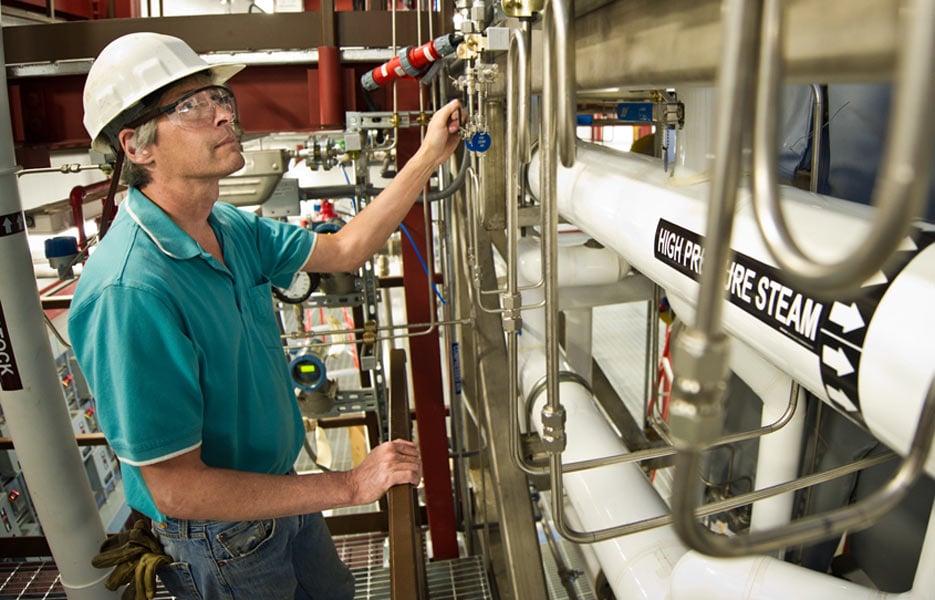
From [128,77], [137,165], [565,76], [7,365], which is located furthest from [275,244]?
[565,76]

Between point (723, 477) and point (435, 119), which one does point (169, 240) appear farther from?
point (723, 477)

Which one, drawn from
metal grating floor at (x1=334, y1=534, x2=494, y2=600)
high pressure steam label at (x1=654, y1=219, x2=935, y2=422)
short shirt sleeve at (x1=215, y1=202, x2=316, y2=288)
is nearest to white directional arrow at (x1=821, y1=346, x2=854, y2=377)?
high pressure steam label at (x1=654, y1=219, x2=935, y2=422)

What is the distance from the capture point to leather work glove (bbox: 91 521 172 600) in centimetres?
136

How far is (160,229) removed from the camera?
121 centimetres

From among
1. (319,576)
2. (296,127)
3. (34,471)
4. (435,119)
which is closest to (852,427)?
(435,119)

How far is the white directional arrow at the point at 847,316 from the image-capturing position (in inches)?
22.2

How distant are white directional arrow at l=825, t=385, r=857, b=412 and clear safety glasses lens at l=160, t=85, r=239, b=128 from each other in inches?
48.5

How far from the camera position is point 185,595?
1461mm

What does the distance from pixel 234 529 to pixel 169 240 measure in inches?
25.0

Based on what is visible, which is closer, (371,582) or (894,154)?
(894,154)

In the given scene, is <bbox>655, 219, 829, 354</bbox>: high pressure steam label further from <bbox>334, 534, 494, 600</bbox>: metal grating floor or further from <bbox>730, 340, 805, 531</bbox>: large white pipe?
<bbox>334, 534, 494, 600</bbox>: metal grating floor

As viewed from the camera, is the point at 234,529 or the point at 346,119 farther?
the point at 346,119

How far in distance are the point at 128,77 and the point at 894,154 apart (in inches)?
54.4

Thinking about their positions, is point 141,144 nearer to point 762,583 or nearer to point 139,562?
point 139,562
